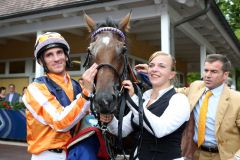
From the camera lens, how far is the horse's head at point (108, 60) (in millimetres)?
2312

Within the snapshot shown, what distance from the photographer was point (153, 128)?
98.0 inches

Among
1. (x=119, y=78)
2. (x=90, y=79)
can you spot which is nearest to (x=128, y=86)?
(x=119, y=78)

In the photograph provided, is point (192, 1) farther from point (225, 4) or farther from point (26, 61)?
point (225, 4)

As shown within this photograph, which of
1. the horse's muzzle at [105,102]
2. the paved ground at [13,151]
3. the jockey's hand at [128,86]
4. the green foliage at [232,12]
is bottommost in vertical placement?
the paved ground at [13,151]

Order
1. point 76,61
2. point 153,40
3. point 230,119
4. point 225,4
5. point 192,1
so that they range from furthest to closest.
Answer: point 225,4, point 153,40, point 76,61, point 192,1, point 230,119

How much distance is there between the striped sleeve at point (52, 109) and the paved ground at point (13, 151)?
586 cm

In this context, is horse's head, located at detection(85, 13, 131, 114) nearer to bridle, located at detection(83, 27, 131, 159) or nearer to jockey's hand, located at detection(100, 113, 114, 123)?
bridle, located at detection(83, 27, 131, 159)

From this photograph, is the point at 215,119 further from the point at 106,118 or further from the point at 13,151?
the point at 13,151

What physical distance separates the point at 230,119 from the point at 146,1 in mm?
5056

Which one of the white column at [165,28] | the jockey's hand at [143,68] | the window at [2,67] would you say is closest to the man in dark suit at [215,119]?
the jockey's hand at [143,68]

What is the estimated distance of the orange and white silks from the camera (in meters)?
2.54

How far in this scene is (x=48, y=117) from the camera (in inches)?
103

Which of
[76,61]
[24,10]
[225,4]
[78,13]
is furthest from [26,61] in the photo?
[225,4]

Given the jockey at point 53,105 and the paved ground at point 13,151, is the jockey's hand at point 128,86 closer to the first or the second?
the jockey at point 53,105
